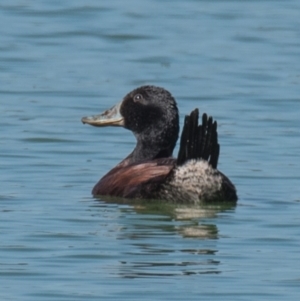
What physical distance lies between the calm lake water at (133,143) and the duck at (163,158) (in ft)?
0.52

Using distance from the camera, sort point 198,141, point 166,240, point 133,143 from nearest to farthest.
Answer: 1. point 166,240
2. point 198,141
3. point 133,143

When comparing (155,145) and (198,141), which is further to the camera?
(155,145)

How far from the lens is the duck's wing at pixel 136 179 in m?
13.4

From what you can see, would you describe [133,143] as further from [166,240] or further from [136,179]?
[166,240]

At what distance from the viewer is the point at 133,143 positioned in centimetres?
1730

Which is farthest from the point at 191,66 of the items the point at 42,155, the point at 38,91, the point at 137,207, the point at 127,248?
the point at 127,248

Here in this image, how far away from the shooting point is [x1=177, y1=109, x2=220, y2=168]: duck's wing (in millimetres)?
13031

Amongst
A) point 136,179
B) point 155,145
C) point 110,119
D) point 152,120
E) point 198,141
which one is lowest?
point 136,179

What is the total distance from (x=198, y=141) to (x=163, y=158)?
110cm

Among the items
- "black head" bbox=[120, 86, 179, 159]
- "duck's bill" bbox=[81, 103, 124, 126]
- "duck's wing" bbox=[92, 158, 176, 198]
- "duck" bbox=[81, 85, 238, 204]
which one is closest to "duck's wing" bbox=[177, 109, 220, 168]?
"duck" bbox=[81, 85, 238, 204]

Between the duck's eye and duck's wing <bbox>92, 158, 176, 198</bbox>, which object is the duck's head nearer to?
the duck's eye

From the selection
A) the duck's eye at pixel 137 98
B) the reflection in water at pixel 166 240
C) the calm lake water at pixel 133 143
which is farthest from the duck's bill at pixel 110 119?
the reflection in water at pixel 166 240

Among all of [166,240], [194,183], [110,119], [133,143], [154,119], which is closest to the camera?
[166,240]

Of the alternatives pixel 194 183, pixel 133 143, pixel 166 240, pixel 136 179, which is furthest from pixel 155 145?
pixel 166 240
